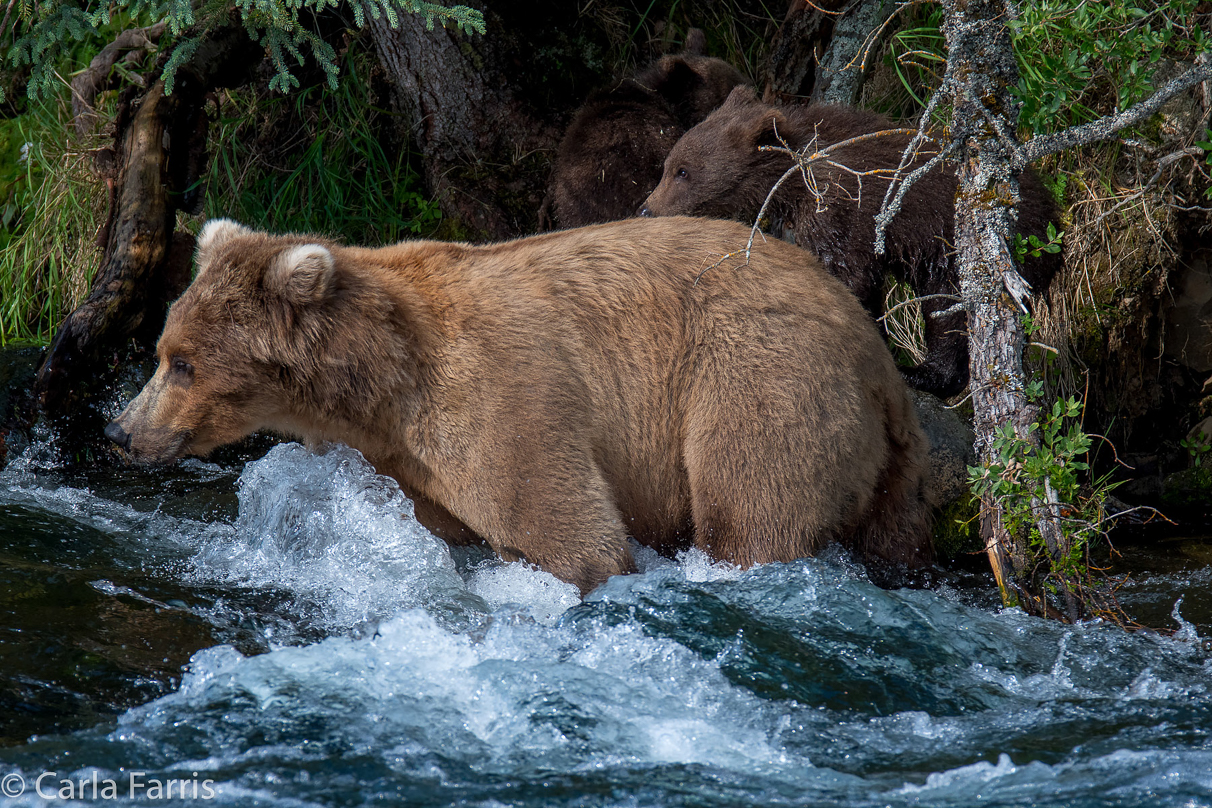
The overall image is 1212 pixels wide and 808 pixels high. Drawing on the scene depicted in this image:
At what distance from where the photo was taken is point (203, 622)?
4180 mm

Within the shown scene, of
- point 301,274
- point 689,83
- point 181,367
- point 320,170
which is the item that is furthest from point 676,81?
point 181,367

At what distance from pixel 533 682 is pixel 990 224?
8.26 feet

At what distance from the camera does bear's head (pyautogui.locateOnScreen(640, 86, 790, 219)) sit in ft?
20.8

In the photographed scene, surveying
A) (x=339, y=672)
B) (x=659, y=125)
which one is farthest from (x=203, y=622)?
(x=659, y=125)

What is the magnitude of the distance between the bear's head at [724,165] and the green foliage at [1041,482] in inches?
104

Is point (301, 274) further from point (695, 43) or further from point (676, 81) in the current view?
point (695, 43)

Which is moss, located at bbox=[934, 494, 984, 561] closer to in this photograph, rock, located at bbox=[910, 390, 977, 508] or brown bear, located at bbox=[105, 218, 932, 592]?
rock, located at bbox=[910, 390, 977, 508]

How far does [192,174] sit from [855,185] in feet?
13.8

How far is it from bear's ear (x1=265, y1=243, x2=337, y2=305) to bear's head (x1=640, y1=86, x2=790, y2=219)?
2753 mm

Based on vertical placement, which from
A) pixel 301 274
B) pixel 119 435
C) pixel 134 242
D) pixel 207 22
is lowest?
pixel 119 435

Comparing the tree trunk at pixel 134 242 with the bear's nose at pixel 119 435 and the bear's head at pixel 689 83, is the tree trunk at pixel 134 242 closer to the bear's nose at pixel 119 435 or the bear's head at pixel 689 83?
the bear's nose at pixel 119 435

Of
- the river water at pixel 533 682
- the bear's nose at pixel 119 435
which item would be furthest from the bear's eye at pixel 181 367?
the river water at pixel 533 682

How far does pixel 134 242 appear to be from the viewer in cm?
634

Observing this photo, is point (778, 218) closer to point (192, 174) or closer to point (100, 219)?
point (192, 174)
